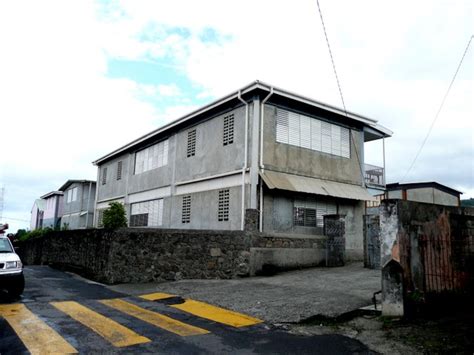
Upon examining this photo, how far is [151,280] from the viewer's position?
1216cm

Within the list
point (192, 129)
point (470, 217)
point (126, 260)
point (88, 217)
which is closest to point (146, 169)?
point (192, 129)

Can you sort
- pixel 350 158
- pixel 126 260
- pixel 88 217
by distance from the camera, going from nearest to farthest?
1. pixel 126 260
2. pixel 350 158
3. pixel 88 217

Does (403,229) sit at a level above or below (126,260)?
above

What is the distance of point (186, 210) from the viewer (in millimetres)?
18078

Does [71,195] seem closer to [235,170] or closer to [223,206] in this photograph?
[223,206]

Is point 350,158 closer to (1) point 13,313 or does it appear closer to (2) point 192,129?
(2) point 192,129

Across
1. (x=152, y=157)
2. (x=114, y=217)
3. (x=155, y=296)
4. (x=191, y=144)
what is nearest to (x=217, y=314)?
(x=155, y=296)

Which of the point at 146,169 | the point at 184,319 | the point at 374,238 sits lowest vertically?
the point at 184,319

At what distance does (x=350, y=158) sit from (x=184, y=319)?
12739mm

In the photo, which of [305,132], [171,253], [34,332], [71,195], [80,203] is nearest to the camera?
[34,332]

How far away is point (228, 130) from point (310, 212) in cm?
468

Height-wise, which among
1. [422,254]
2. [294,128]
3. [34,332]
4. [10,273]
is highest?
[294,128]

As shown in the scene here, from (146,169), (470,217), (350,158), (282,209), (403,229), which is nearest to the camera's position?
(403,229)

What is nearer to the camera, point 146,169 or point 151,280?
point 151,280
